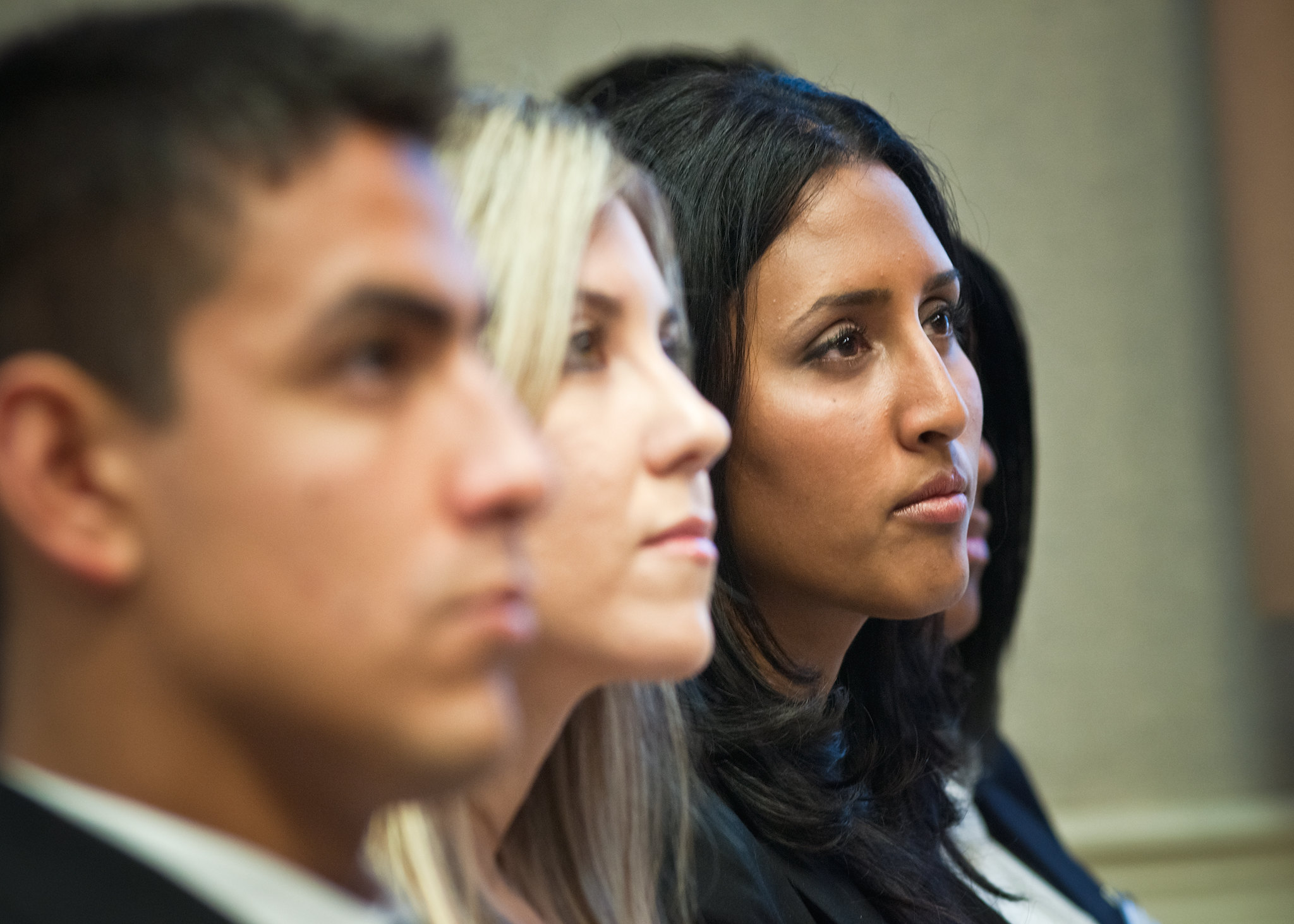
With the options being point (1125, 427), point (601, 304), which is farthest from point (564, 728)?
point (1125, 427)

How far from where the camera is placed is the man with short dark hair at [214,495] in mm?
524

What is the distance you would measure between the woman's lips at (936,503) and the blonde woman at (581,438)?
30cm

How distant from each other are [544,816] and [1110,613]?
1.71 m

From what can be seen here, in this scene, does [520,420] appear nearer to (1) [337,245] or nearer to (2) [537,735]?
(1) [337,245]

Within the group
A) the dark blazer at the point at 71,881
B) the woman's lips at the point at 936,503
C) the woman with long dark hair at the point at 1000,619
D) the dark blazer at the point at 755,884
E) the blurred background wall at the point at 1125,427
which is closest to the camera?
the dark blazer at the point at 71,881

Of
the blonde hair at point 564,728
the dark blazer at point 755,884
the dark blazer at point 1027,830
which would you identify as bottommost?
the dark blazer at point 1027,830

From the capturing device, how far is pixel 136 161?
53 cm

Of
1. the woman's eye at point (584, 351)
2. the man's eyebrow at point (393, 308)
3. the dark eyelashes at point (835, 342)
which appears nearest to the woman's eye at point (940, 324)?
the dark eyelashes at point (835, 342)

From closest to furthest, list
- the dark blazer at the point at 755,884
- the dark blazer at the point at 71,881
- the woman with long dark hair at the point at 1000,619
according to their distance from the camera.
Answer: the dark blazer at the point at 71,881, the dark blazer at the point at 755,884, the woman with long dark hair at the point at 1000,619

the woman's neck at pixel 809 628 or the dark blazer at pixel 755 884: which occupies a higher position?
the woman's neck at pixel 809 628

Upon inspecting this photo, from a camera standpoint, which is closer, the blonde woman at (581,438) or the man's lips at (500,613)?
the man's lips at (500,613)

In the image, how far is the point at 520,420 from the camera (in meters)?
0.60

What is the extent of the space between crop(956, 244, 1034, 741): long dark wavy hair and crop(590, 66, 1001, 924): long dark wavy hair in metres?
0.31

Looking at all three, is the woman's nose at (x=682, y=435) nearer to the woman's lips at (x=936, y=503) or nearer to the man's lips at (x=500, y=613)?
the man's lips at (x=500, y=613)
